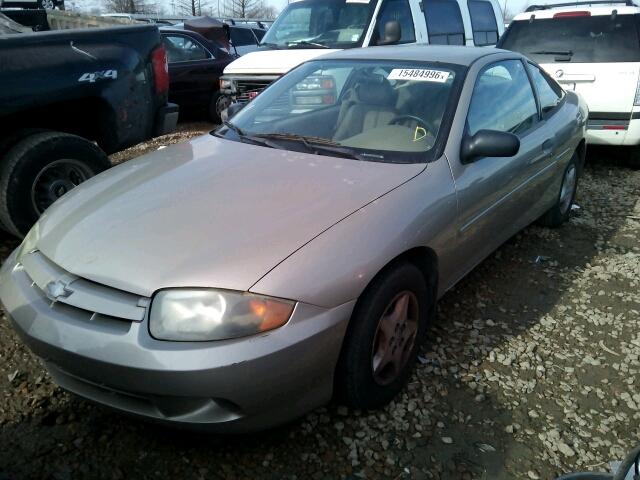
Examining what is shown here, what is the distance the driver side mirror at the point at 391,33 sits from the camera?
609 cm

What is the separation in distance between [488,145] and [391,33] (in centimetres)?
396

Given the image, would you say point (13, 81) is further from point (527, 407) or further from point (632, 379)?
point (632, 379)

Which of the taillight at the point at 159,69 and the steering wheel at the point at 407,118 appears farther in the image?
the taillight at the point at 159,69

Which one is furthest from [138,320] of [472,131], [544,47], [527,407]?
[544,47]

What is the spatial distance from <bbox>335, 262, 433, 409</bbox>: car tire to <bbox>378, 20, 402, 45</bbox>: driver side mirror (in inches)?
175

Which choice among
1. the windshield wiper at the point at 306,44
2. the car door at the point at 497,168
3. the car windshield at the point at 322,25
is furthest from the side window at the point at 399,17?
the car door at the point at 497,168

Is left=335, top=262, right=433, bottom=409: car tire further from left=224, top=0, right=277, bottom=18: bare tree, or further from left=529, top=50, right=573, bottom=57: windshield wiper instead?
left=224, top=0, right=277, bottom=18: bare tree

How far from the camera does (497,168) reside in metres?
3.00

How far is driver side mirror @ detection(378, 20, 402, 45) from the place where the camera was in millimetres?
6090

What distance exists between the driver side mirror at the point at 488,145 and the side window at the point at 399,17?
4015mm

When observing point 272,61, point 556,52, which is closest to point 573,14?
point 556,52

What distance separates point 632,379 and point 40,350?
2766mm

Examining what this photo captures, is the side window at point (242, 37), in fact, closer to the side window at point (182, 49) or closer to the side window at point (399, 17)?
the side window at point (182, 49)

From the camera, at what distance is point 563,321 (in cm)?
315
